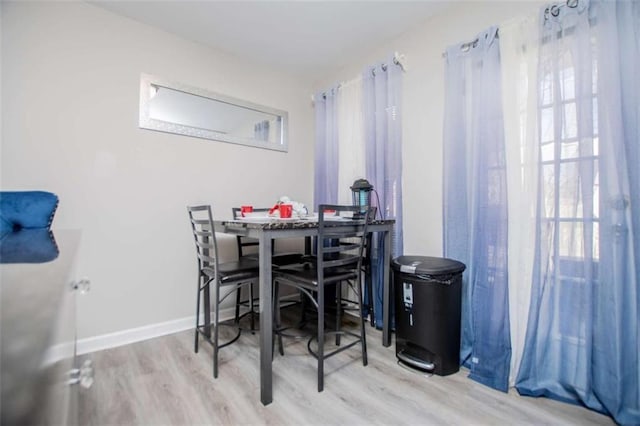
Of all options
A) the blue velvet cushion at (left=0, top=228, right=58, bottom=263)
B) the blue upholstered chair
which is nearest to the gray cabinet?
the blue velvet cushion at (left=0, top=228, right=58, bottom=263)

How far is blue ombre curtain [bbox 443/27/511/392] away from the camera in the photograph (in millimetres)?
1676

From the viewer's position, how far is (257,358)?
1.92 metres

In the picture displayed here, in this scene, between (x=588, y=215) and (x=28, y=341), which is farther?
(x=588, y=215)

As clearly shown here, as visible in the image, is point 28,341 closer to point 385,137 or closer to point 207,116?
point 385,137

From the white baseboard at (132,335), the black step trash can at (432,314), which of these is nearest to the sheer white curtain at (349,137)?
the black step trash can at (432,314)

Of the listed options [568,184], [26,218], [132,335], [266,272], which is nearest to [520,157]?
[568,184]

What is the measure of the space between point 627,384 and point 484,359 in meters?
0.58

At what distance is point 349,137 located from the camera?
2719 millimetres

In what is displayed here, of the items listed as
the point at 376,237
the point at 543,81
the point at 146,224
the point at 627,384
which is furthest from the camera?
the point at 376,237

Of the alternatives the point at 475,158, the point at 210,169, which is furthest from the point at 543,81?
the point at 210,169

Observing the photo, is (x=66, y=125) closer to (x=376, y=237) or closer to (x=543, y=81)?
(x=376, y=237)

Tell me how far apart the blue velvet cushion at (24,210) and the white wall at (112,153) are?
976mm

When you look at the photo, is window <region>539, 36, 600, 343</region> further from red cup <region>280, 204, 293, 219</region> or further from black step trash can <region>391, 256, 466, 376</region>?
red cup <region>280, 204, 293, 219</region>

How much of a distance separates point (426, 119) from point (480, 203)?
807 mm
